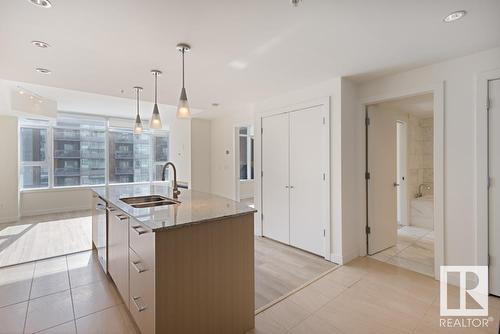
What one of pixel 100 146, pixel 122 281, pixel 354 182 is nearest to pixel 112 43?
pixel 122 281

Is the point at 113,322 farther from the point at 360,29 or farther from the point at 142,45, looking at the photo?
the point at 360,29

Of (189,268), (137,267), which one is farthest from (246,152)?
(189,268)

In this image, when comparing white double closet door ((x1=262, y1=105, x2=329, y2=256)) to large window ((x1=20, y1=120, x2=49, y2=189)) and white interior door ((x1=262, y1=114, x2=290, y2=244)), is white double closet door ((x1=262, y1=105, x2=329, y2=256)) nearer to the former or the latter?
white interior door ((x1=262, y1=114, x2=290, y2=244))

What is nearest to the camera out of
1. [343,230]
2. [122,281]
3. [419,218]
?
[122,281]

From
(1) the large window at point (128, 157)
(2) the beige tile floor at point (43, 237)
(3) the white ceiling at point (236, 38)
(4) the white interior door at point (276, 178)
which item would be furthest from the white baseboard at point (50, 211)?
(4) the white interior door at point (276, 178)

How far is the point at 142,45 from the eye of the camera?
2.19m

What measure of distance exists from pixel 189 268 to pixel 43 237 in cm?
405

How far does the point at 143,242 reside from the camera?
5.31 ft

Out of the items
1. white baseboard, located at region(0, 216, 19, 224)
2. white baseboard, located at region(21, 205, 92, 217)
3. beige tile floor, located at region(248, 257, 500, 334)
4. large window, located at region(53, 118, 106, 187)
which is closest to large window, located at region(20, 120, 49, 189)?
large window, located at region(53, 118, 106, 187)

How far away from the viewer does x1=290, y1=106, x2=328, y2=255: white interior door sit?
3242 mm

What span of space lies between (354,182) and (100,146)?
21.8 feet

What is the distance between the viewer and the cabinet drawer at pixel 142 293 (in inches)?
58.9

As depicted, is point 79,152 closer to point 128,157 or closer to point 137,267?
point 128,157

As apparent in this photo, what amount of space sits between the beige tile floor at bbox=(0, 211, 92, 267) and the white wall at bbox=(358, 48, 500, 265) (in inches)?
187
